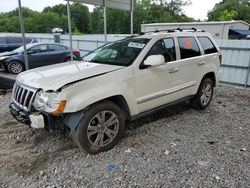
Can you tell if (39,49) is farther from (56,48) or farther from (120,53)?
(120,53)

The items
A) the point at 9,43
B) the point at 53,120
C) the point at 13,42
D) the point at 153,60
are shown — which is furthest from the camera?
the point at 13,42

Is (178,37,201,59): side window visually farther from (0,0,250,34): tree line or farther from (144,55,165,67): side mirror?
(0,0,250,34): tree line

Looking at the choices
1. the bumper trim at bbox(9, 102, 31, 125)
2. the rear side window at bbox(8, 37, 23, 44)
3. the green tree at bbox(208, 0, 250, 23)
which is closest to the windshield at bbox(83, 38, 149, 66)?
the bumper trim at bbox(9, 102, 31, 125)

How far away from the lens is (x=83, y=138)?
2971 mm

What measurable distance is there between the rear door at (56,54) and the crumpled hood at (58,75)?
717cm

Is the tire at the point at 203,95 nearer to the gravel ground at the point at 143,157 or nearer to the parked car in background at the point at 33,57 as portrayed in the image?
the gravel ground at the point at 143,157

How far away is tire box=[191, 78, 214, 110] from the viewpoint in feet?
16.0

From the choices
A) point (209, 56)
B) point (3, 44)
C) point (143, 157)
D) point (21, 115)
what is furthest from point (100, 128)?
point (3, 44)

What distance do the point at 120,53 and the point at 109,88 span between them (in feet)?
3.33

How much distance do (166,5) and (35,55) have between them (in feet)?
171

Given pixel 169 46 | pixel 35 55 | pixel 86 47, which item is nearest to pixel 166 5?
pixel 86 47

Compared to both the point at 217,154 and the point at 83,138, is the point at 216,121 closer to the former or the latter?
the point at 217,154

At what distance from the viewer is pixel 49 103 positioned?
277 centimetres

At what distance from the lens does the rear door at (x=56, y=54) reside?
10300 millimetres
